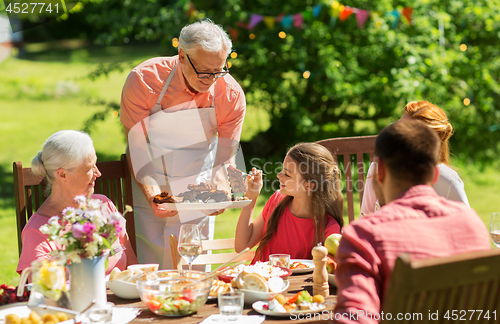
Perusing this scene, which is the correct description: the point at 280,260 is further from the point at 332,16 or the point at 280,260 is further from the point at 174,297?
the point at 332,16

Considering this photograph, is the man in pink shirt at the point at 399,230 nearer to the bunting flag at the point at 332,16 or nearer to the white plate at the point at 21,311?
the white plate at the point at 21,311

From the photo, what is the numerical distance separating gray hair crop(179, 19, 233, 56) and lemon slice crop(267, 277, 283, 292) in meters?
1.37

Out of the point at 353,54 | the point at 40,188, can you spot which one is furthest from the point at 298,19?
the point at 40,188

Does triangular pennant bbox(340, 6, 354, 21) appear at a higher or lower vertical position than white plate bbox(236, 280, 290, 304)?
higher

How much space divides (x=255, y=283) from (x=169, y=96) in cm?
147

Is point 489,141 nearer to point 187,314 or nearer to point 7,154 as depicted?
point 187,314

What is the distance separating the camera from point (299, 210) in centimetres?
285

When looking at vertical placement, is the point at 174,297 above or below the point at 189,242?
below

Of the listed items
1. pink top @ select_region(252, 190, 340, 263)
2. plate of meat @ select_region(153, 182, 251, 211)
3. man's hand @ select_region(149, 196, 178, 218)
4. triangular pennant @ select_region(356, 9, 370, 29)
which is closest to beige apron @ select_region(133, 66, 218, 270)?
man's hand @ select_region(149, 196, 178, 218)

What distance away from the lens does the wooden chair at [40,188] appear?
2.57m

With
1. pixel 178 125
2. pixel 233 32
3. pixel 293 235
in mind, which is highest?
pixel 233 32

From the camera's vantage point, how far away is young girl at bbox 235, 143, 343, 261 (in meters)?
2.73

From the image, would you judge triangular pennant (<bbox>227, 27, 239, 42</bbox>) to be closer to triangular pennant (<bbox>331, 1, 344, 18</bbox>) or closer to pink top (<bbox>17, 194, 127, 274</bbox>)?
triangular pennant (<bbox>331, 1, 344, 18</bbox>)

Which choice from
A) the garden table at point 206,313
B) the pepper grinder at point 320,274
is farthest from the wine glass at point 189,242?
the pepper grinder at point 320,274
